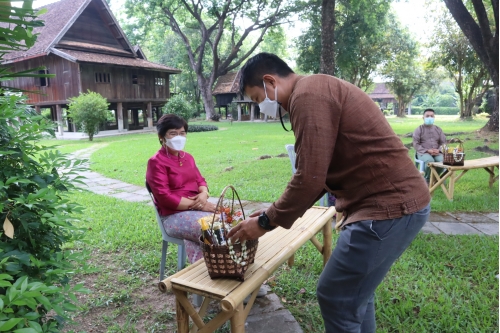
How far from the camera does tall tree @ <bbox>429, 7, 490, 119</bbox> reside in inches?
1126

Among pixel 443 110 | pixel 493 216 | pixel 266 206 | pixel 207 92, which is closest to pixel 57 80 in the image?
pixel 207 92

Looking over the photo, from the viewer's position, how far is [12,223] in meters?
1.65

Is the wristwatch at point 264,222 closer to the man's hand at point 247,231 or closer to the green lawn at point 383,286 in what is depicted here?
the man's hand at point 247,231

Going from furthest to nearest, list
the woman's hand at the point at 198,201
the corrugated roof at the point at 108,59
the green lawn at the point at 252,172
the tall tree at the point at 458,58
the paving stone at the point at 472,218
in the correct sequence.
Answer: the tall tree at the point at 458,58, the corrugated roof at the point at 108,59, the green lawn at the point at 252,172, the paving stone at the point at 472,218, the woman's hand at the point at 198,201

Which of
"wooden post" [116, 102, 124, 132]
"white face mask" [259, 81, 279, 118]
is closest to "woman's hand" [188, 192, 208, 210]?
"white face mask" [259, 81, 279, 118]

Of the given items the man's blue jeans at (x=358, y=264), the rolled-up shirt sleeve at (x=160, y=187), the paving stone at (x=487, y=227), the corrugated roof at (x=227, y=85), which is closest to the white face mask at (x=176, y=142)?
the rolled-up shirt sleeve at (x=160, y=187)

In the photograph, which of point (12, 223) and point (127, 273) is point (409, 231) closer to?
point (12, 223)

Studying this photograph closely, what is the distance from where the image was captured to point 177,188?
3.32m

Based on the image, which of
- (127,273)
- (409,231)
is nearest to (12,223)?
(409,231)

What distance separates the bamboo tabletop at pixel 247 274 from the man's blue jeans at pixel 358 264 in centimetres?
40

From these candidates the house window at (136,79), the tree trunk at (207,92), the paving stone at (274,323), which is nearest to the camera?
the paving stone at (274,323)

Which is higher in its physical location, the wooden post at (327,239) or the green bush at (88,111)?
the green bush at (88,111)

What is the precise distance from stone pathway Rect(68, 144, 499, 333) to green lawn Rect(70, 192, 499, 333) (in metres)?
0.14

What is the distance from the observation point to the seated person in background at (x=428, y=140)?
6633mm
